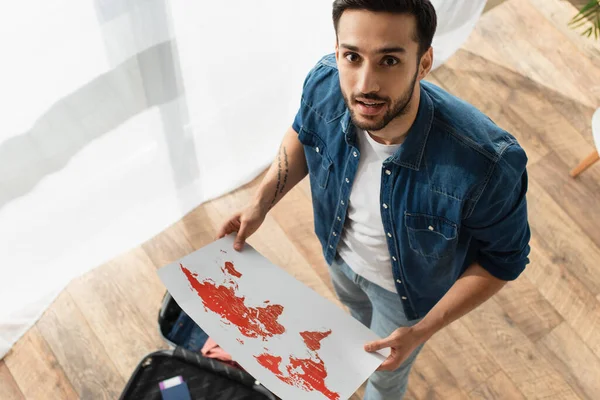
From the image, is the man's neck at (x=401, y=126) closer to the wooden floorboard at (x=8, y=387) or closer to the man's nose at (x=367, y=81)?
the man's nose at (x=367, y=81)

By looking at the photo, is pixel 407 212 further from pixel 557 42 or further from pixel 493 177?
pixel 557 42

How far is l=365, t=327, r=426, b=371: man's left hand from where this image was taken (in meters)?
1.36

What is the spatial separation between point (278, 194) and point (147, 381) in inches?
27.8

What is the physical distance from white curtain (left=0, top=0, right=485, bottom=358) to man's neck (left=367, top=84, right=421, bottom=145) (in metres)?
0.68

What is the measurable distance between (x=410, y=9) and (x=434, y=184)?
33 centimetres

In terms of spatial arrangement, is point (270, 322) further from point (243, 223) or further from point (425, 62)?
point (425, 62)

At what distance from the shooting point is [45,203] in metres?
1.88

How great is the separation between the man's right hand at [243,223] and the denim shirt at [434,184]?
139mm

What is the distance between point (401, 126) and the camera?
47.7 inches

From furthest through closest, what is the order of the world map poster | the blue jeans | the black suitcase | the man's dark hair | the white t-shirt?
1. the black suitcase
2. the blue jeans
3. the world map poster
4. the white t-shirt
5. the man's dark hair

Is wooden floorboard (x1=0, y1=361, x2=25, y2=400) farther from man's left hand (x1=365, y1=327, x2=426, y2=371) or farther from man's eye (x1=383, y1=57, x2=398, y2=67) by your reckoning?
man's eye (x1=383, y1=57, x2=398, y2=67)

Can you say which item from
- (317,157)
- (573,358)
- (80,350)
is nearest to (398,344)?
(317,157)

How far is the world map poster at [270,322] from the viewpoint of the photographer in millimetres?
1442

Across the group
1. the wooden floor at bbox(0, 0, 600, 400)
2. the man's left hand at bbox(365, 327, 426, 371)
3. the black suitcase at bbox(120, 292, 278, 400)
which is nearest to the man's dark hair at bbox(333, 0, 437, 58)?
the man's left hand at bbox(365, 327, 426, 371)
